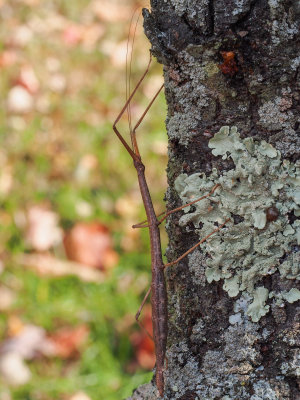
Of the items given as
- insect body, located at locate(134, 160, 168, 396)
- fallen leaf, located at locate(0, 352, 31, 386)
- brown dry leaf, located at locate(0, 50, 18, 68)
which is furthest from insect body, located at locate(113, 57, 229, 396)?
brown dry leaf, located at locate(0, 50, 18, 68)

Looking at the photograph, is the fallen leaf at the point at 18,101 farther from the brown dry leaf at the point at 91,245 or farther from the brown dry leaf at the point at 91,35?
the brown dry leaf at the point at 91,245

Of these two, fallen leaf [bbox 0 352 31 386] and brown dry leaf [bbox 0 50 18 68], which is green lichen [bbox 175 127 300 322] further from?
brown dry leaf [bbox 0 50 18 68]

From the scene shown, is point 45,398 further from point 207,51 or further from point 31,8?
point 31,8

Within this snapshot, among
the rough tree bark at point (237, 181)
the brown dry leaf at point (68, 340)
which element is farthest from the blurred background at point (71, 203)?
the rough tree bark at point (237, 181)

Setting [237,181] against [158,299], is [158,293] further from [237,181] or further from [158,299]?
[237,181]

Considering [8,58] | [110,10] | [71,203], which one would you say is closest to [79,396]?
[71,203]

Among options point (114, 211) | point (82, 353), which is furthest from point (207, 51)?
point (114, 211)
